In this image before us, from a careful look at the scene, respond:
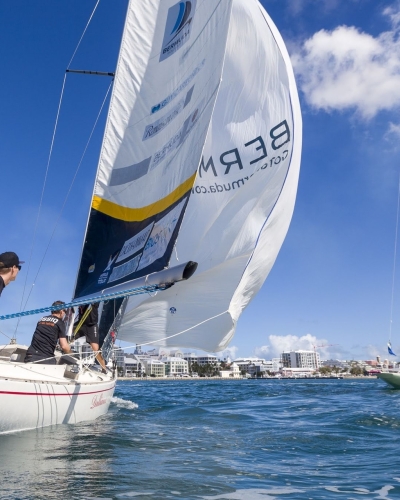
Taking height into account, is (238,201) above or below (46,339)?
above

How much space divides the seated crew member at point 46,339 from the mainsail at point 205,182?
1.16m

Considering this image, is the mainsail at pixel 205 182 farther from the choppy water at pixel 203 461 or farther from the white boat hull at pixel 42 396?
the choppy water at pixel 203 461

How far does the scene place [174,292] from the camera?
8.81 meters

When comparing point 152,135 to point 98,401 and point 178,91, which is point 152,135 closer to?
point 178,91

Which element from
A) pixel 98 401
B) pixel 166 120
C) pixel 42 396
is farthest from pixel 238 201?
pixel 42 396

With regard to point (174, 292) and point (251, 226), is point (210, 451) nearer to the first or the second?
point (174, 292)

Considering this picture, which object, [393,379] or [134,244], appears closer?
[134,244]

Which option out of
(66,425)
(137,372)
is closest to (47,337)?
(66,425)

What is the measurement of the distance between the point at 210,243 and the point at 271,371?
561ft

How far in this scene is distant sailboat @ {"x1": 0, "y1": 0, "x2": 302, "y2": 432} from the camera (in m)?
8.28

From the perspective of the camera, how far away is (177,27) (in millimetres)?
10805

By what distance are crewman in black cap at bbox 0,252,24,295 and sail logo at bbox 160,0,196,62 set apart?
7410mm

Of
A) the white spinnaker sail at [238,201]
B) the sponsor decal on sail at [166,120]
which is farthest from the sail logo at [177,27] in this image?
the sponsor decal on sail at [166,120]

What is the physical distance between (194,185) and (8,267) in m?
5.36
